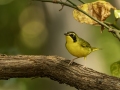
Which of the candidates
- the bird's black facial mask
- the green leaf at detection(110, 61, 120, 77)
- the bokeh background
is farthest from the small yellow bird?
the bokeh background

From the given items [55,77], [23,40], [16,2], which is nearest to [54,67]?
[55,77]

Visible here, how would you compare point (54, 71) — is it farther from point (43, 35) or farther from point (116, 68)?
point (43, 35)

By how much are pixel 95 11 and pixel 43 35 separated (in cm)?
177

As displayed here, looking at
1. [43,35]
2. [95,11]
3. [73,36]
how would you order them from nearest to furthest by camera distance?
1. [95,11]
2. [73,36]
3. [43,35]

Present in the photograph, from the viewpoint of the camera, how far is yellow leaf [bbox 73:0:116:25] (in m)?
0.97

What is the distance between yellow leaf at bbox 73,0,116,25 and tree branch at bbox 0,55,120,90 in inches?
9.9

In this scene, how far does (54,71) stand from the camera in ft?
3.87

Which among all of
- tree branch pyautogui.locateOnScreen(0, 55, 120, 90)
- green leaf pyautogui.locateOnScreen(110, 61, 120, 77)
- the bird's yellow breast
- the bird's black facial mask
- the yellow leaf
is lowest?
tree branch pyautogui.locateOnScreen(0, 55, 120, 90)

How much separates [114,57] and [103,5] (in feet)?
4.49

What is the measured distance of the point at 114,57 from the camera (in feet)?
7.54

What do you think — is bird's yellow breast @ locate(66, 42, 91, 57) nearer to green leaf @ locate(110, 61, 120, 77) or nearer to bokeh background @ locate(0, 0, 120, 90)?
green leaf @ locate(110, 61, 120, 77)

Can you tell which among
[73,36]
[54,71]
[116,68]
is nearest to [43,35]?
[73,36]

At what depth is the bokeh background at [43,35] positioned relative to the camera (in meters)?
2.35

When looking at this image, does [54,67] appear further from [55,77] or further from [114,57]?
Answer: [114,57]
